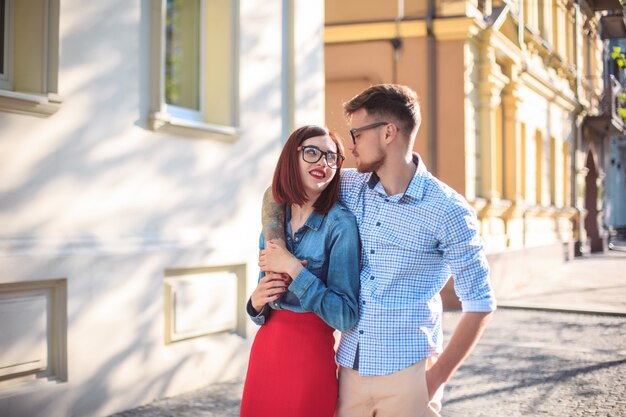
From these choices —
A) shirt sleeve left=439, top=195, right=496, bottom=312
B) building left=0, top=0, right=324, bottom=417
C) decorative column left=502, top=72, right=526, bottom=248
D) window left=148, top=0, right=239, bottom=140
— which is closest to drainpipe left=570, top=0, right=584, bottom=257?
decorative column left=502, top=72, right=526, bottom=248

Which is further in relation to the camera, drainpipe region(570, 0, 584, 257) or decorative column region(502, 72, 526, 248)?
drainpipe region(570, 0, 584, 257)

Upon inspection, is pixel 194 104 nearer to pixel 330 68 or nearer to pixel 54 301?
pixel 54 301

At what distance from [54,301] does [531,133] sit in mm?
14724

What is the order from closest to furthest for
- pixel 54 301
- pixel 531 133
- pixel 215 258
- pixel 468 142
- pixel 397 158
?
pixel 397 158, pixel 54 301, pixel 215 258, pixel 468 142, pixel 531 133

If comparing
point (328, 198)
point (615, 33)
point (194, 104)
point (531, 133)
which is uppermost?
point (615, 33)

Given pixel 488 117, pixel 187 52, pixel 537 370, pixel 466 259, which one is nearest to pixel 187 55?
pixel 187 52

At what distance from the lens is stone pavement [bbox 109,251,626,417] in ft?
18.9

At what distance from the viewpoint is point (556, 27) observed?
21531 millimetres

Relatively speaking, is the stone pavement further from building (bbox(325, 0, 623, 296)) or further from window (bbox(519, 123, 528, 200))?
window (bbox(519, 123, 528, 200))

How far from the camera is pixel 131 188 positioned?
567 centimetres

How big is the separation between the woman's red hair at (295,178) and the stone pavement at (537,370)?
3105 millimetres

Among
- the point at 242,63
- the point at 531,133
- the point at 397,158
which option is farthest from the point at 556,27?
the point at 397,158

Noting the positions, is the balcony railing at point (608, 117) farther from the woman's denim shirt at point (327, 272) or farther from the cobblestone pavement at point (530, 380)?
the woman's denim shirt at point (327, 272)

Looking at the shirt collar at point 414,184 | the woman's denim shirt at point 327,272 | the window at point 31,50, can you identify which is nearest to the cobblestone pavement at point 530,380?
the window at point 31,50
